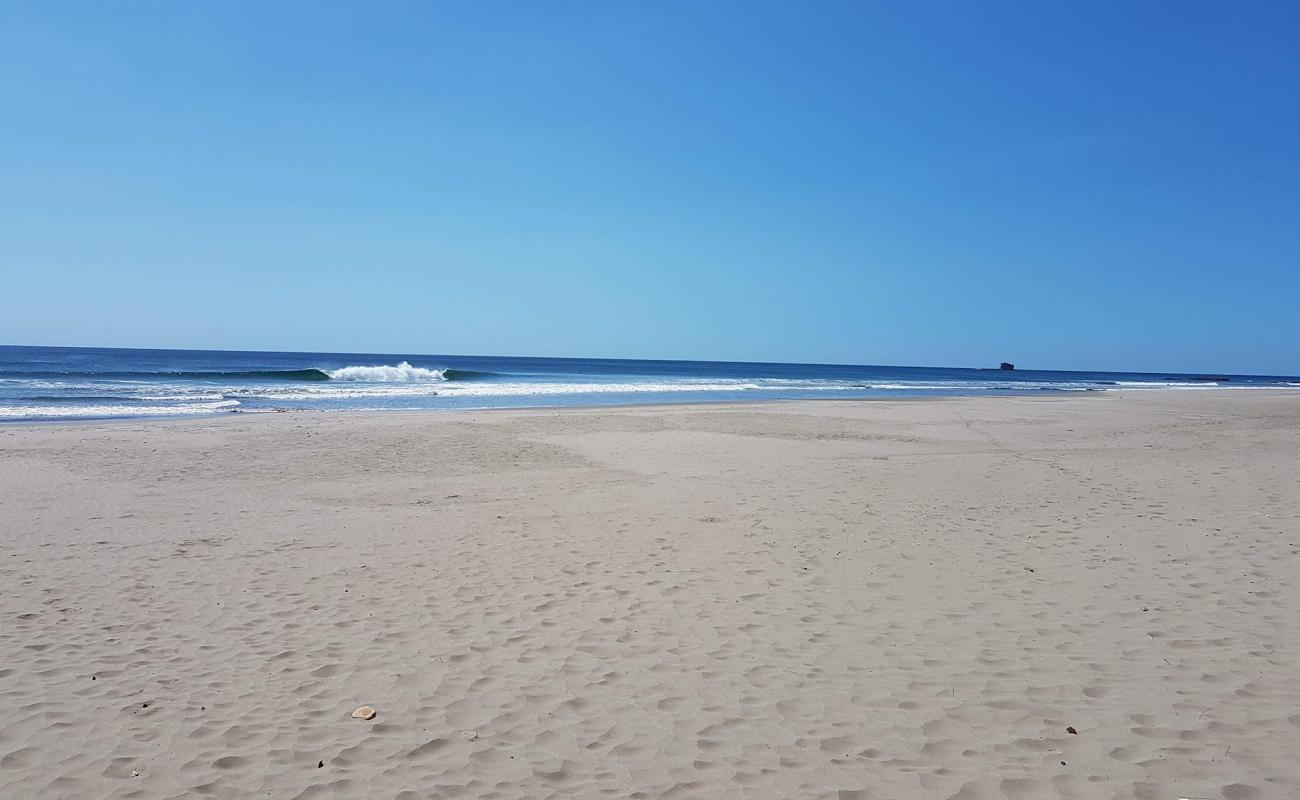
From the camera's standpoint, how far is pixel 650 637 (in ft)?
17.9

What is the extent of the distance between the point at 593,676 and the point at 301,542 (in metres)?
4.88

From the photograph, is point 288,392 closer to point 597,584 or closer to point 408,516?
point 408,516

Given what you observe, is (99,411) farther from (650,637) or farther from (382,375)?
(382,375)

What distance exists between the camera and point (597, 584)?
6691 millimetres

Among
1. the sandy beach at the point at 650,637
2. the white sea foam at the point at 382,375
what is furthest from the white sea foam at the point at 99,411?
the white sea foam at the point at 382,375

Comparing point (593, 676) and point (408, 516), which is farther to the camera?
point (408, 516)

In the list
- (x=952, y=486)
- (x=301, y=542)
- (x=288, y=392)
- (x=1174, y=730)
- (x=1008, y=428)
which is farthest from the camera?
(x=288, y=392)

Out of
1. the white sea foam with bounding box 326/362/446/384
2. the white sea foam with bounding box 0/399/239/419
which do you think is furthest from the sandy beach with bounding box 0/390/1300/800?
the white sea foam with bounding box 326/362/446/384

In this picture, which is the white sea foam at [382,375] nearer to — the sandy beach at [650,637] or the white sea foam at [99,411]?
the white sea foam at [99,411]

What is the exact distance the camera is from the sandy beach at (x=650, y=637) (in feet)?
12.3

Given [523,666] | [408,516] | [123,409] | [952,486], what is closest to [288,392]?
[123,409]

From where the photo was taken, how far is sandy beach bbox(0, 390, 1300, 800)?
12.3 feet

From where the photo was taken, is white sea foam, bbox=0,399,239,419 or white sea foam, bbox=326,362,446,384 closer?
white sea foam, bbox=0,399,239,419

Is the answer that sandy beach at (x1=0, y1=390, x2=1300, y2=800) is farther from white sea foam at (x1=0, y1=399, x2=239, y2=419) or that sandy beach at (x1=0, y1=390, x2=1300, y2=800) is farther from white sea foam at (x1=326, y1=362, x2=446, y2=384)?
white sea foam at (x1=326, y1=362, x2=446, y2=384)
